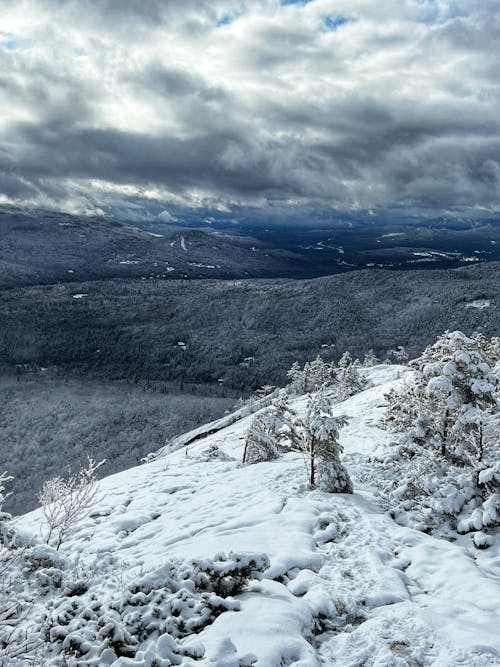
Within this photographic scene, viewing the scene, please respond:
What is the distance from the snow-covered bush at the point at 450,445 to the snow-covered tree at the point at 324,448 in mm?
1858

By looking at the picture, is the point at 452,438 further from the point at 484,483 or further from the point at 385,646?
the point at 385,646

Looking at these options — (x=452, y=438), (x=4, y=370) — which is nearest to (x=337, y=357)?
(x=4, y=370)

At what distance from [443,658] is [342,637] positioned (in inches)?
67.1

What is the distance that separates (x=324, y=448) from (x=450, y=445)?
211 inches

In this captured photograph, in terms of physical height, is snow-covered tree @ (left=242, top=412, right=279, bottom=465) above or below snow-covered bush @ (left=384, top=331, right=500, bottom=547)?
below

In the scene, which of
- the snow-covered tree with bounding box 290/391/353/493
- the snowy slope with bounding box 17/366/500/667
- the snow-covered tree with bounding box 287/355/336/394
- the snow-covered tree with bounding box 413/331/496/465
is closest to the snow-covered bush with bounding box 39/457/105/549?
the snowy slope with bounding box 17/366/500/667

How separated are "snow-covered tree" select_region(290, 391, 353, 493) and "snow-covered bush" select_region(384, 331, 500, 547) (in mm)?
1858

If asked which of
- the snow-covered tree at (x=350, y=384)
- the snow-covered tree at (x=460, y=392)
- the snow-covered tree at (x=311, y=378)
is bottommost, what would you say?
the snow-covered tree at (x=311, y=378)

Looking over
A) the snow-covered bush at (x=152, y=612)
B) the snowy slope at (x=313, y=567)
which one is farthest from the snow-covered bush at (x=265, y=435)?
the snow-covered bush at (x=152, y=612)

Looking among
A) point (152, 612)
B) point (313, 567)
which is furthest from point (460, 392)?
point (152, 612)

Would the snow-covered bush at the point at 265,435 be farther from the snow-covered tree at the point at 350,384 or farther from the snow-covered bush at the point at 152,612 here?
the snow-covered tree at the point at 350,384

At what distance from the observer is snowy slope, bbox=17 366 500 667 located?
24.0 feet

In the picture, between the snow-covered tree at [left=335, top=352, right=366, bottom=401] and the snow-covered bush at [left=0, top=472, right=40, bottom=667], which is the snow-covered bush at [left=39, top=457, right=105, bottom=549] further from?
the snow-covered tree at [left=335, top=352, right=366, bottom=401]

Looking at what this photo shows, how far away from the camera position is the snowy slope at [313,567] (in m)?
7.30
